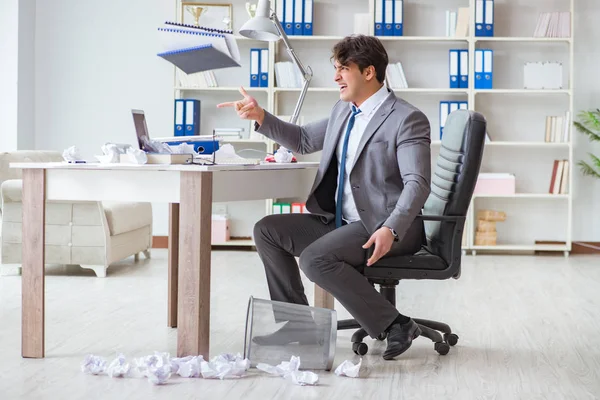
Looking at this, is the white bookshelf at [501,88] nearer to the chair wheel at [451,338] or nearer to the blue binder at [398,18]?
the blue binder at [398,18]

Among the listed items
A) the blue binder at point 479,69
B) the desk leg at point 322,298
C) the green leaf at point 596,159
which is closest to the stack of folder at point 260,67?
the blue binder at point 479,69

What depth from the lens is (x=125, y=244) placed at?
5.26 meters

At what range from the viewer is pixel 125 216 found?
17.0 feet

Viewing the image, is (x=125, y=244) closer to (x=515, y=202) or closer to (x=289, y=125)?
(x=289, y=125)

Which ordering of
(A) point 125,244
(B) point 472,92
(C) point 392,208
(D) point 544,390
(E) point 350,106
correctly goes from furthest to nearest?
(B) point 472,92 → (A) point 125,244 → (E) point 350,106 → (C) point 392,208 → (D) point 544,390

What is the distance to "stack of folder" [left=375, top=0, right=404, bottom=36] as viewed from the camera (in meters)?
6.30

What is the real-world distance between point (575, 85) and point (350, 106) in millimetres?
3938

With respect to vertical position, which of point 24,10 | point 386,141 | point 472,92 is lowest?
point 386,141

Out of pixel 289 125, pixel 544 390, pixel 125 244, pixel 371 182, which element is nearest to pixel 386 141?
pixel 371 182

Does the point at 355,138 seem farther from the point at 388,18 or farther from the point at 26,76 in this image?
the point at 26,76

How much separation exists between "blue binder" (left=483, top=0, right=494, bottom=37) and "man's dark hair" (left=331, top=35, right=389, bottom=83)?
3.51m

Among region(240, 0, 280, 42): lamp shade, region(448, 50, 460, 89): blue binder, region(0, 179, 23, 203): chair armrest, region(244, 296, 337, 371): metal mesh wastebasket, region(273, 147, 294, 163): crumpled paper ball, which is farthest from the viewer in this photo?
region(448, 50, 460, 89): blue binder

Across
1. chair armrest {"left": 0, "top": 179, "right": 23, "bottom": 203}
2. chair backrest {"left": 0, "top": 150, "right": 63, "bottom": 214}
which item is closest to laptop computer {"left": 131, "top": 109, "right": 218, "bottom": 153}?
chair armrest {"left": 0, "top": 179, "right": 23, "bottom": 203}

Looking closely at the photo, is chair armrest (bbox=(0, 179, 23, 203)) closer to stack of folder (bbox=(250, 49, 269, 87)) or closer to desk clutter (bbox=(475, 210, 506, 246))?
stack of folder (bbox=(250, 49, 269, 87))
